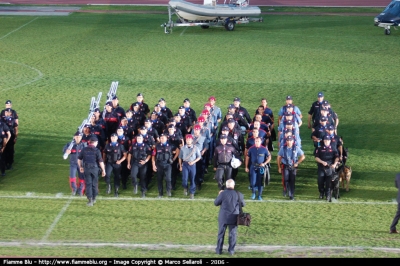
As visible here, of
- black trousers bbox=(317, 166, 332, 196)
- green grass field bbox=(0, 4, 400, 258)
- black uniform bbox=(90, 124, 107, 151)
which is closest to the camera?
green grass field bbox=(0, 4, 400, 258)

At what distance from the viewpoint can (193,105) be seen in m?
28.0

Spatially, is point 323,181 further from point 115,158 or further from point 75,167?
point 75,167

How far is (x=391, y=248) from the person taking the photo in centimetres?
1586

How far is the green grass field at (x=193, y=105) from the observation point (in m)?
16.9

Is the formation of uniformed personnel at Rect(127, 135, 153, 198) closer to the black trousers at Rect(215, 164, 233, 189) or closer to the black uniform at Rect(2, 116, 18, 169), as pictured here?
the black trousers at Rect(215, 164, 233, 189)

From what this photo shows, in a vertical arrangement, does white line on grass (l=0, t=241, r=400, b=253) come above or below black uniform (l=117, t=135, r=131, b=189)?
below

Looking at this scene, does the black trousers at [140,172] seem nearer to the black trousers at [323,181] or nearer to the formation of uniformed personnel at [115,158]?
the formation of uniformed personnel at [115,158]

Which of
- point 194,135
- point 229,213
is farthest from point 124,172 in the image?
point 229,213

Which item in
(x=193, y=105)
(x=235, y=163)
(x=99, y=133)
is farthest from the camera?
(x=193, y=105)

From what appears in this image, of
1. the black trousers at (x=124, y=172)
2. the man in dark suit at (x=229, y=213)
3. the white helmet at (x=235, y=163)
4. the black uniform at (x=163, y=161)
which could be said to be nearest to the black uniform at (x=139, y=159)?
the black uniform at (x=163, y=161)

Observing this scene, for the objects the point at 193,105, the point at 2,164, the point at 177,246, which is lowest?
the point at 177,246

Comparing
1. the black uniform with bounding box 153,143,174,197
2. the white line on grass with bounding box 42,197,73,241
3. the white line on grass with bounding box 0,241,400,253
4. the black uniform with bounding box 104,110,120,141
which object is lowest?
the white line on grass with bounding box 42,197,73,241

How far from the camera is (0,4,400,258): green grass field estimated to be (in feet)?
55.6

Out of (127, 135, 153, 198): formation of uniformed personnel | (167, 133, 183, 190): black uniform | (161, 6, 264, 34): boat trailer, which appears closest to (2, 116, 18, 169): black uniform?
→ (127, 135, 153, 198): formation of uniformed personnel
